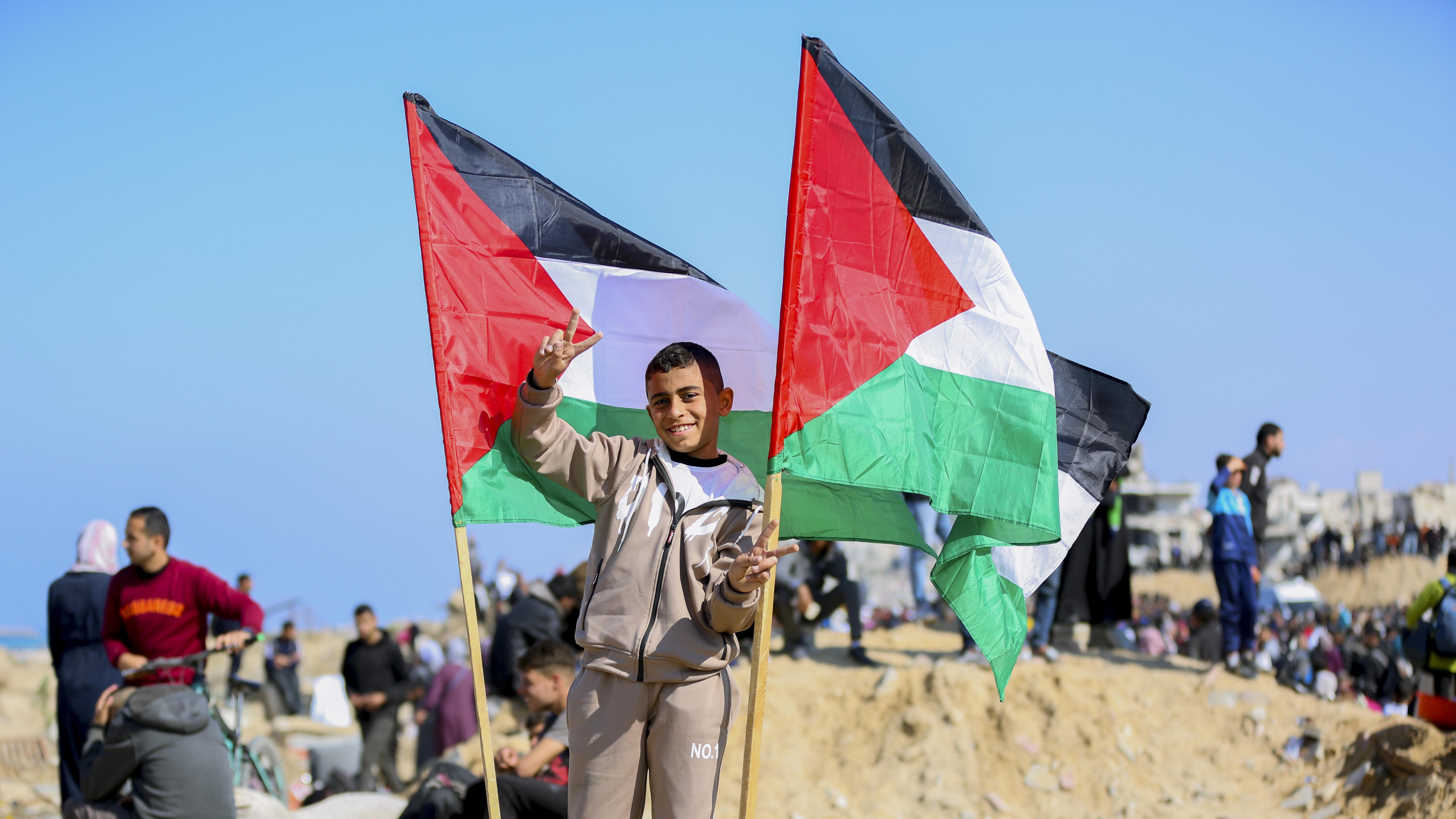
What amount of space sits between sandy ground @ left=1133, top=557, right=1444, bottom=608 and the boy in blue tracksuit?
102ft

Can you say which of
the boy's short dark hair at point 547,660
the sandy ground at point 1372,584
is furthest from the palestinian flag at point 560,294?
the sandy ground at point 1372,584

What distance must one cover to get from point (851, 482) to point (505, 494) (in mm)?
1270

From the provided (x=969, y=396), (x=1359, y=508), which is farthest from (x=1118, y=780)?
(x=1359, y=508)

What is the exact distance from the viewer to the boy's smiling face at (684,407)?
12.2 ft

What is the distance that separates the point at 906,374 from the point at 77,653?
5.91 meters

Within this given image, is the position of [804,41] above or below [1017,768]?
above

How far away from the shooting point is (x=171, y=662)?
565 cm

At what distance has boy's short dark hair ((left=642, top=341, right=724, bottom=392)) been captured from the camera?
3727 millimetres

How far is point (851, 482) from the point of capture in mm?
3979

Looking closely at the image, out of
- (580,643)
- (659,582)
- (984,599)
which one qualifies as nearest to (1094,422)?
(984,599)

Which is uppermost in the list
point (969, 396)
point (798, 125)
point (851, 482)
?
point (798, 125)

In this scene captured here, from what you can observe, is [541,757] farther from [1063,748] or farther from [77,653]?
[1063,748]

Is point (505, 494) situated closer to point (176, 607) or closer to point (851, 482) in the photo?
point (851, 482)

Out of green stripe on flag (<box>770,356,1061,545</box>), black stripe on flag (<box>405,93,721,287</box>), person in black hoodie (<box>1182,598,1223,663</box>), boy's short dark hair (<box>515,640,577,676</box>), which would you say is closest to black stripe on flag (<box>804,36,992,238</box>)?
green stripe on flag (<box>770,356,1061,545</box>)
